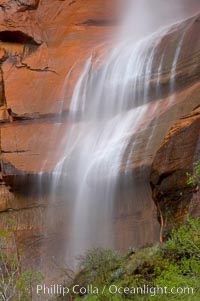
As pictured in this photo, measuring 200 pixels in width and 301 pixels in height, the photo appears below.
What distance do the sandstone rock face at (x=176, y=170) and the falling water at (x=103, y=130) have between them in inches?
149

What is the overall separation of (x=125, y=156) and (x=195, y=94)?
8.56ft

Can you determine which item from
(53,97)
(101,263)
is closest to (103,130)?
(53,97)

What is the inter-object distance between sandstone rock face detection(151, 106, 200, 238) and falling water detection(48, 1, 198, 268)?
3.80 m

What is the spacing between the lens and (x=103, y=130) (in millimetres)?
17844

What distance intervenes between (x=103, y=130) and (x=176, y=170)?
25.1 ft

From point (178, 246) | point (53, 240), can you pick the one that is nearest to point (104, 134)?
point (53, 240)

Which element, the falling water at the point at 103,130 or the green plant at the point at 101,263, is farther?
the falling water at the point at 103,130

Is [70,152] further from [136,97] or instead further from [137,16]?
[137,16]

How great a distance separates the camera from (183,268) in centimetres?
724

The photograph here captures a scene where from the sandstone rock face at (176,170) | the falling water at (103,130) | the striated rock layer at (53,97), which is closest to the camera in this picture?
the sandstone rock face at (176,170)

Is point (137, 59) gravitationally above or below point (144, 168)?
above

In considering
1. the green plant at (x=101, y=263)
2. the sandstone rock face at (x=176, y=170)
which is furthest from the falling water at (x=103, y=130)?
the green plant at (x=101, y=263)

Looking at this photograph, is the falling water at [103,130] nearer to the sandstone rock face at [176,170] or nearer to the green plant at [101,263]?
the sandstone rock face at [176,170]

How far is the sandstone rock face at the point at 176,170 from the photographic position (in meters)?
9.96
